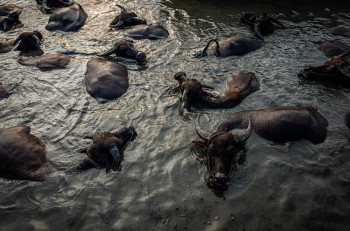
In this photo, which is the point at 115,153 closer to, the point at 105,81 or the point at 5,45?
the point at 105,81

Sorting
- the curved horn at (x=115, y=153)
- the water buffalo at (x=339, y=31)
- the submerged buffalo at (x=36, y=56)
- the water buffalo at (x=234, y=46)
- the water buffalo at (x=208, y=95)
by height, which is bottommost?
the submerged buffalo at (x=36, y=56)

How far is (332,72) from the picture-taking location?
5453 millimetres

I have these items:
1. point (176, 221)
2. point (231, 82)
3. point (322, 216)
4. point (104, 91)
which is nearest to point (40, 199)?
point (176, 221)

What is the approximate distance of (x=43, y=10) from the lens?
10.3m

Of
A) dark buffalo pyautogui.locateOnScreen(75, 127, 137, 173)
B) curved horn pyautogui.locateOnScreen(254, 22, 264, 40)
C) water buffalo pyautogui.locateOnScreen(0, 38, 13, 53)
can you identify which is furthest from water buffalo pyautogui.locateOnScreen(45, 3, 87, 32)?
curved horn pyautogui.locateOnScreen(254, 22, 264, 40)

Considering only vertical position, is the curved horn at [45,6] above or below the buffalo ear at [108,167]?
above

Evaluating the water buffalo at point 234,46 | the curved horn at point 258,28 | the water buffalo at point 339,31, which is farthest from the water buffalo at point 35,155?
the water buffalo at point 339,31

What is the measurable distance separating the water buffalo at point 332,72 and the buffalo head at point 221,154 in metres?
2.94

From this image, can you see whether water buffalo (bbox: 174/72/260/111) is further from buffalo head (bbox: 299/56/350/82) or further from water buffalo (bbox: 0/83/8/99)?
water buffalo (bbox: 0/83/8/99)

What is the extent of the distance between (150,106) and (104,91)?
3.71 ft

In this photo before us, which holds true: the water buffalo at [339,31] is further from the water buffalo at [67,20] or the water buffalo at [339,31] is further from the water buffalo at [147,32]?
the water buffalo at [67,20]

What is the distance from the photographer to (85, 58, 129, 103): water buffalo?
5422mm

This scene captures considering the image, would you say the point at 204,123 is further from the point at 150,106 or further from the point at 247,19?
the point at 247,19

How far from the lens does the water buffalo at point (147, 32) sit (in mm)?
7941
